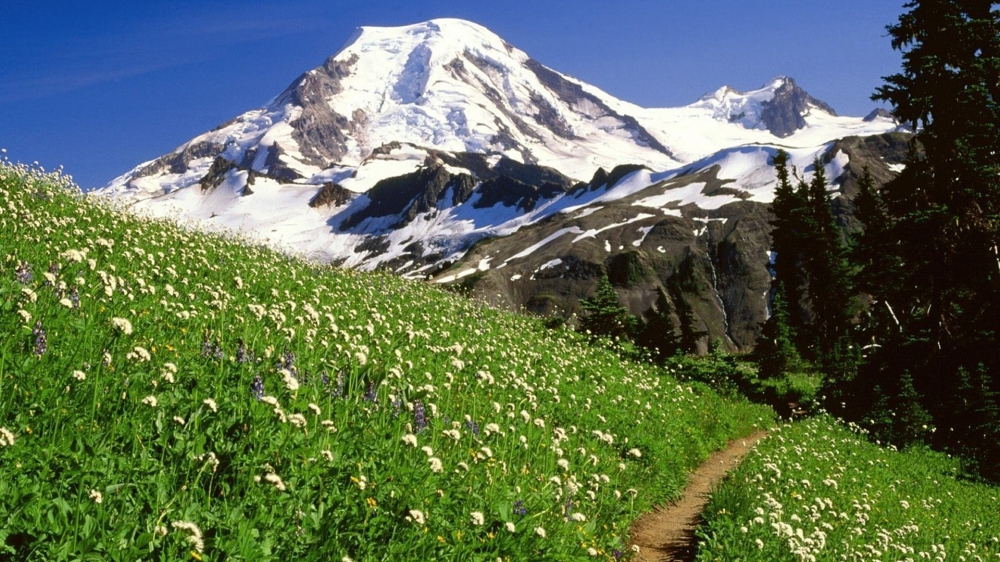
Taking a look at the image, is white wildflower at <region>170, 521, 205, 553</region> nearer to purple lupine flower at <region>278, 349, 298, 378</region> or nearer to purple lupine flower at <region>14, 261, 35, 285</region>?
purple lupine flower at <region>278, 349, 298, 378</region>

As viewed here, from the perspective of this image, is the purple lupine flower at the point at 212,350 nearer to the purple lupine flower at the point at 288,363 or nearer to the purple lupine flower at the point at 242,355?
the purple lupine flower at the point at 242,355

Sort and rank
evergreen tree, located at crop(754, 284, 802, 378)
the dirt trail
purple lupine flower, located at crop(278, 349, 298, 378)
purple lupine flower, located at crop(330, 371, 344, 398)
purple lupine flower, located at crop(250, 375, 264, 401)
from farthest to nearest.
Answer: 1. evergreen tree, located at crop(754, 284, 802, 378)
2. the dirt trail
3. purple lupine flower, located at crop(330, 371, 344, 398)
4. purple lupine flower, located at crop(278, 349, 298, 378)
5. purple lupine flower, located at crop(250, 375, 264, 401)

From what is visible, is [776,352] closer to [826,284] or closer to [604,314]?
[604,314]

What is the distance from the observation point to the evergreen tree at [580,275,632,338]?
28297 mm

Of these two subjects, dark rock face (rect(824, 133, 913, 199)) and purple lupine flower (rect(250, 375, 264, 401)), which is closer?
purple lupine flower (rect(250, 375, 264, 401))

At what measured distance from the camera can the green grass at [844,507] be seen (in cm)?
759

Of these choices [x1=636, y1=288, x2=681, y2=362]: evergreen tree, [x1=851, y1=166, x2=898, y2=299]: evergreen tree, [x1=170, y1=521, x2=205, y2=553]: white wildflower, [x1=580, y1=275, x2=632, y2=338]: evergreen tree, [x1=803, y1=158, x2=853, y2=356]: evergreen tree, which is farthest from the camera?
[x1=803, y1=158, x2=853, y2=356]: evergreen tree

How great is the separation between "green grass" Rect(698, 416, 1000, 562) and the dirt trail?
16.2 inches

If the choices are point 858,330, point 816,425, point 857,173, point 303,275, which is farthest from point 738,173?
point 303,275

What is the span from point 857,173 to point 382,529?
480 ft

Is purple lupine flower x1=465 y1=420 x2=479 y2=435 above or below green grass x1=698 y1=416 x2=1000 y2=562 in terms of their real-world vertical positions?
above

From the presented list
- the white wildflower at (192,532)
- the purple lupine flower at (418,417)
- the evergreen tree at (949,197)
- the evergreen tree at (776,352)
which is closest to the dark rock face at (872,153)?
the evergreen tree at (776,352)

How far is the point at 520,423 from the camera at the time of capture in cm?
869

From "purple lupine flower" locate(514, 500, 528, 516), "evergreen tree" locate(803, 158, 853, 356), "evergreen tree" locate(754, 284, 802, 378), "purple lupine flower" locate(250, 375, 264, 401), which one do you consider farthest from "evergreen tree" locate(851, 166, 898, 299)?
"purple lupine flower" locate(250, 375, 264, 401)
